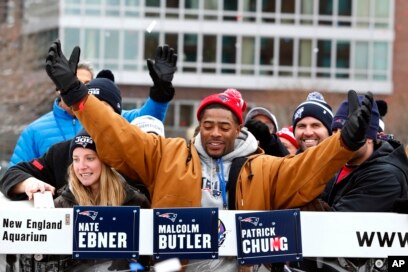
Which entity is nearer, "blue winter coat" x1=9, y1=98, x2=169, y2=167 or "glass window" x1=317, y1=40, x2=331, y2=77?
"blue winter coat" x1=9, y1=98, x2=169, y2=167

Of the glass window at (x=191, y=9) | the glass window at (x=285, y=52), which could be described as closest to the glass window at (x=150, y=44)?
the glass window at (x=191, y=9)

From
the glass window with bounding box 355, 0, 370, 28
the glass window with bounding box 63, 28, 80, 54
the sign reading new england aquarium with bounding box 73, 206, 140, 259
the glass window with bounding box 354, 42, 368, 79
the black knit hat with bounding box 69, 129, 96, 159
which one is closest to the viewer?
the sign reading new england aquarium with bounding box 73, 206, 140, 259

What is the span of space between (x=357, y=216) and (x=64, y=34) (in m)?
52.4

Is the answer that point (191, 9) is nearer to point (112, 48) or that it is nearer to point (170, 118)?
point (112, 48)

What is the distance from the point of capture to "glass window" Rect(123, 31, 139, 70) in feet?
191

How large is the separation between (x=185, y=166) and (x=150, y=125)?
2.46ft

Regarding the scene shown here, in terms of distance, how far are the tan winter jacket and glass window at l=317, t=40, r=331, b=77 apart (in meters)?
52.3

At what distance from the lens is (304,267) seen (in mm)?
6477

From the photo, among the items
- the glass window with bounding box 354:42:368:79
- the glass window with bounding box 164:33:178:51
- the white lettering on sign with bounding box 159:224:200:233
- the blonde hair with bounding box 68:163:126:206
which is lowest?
the white lettering on sign with bounding box 159:224:200:233

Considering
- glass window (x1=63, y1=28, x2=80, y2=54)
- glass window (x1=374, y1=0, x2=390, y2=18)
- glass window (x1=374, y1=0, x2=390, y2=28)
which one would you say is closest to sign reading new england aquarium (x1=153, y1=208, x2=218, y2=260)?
glass window (x1=63, y1=28, x2=80, y2=54)

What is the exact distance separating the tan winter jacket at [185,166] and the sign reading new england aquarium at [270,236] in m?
0.39

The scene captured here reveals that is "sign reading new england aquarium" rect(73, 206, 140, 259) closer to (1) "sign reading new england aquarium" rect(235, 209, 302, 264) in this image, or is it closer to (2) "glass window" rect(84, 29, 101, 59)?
(1) "sign reading new england aquarium" rect(235, 209, 302, 264)

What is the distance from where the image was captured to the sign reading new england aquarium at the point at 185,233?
6.26 m

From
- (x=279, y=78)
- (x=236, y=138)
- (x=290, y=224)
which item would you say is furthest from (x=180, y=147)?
(x=279, y=78)
